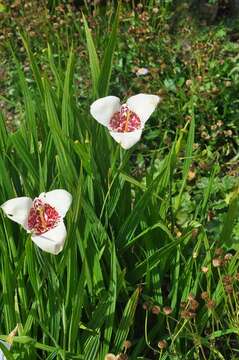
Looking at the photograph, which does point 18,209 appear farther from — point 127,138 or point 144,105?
point 144,105

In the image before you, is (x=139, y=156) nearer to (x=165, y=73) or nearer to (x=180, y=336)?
(x=165, y=73)

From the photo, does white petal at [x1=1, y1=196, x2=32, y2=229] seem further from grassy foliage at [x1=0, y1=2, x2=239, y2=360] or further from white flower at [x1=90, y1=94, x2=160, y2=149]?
white flower at [x1=90, y1=94, x2=160, y2=149]

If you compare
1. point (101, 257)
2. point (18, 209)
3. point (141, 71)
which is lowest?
point (101, 257)

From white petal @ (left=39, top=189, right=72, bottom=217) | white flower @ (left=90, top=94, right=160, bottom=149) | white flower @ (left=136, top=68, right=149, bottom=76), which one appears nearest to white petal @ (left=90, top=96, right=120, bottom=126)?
white flower @ (left=90, top=94, right=160, bottom=149)

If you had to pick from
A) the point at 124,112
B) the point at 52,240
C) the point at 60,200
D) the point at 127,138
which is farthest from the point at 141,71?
the point at 52,240

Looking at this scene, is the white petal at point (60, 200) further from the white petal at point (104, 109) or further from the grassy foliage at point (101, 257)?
the white petal at point (104, 109)
